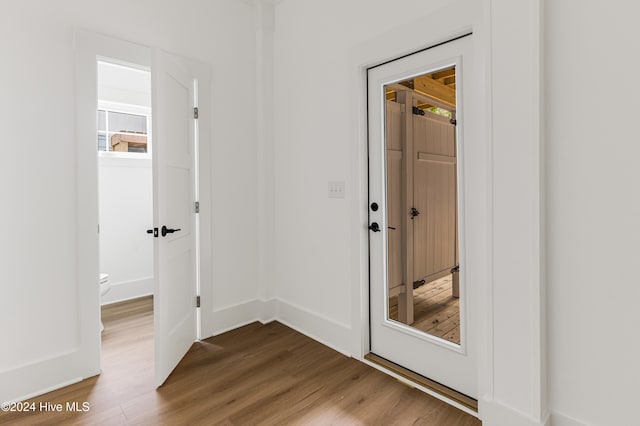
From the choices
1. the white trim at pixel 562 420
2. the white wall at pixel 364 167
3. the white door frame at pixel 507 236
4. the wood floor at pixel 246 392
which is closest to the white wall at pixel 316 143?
the white wall at pixel 364 167

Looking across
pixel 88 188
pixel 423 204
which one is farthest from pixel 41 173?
pixel 423 204

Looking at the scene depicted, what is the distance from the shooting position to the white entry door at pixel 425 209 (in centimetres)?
186

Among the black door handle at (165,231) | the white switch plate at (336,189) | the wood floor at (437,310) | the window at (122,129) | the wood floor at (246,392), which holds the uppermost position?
the window at (122,129)

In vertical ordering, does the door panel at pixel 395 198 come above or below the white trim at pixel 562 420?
above

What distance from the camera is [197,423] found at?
5.68ft

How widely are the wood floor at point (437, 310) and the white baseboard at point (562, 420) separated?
54cm

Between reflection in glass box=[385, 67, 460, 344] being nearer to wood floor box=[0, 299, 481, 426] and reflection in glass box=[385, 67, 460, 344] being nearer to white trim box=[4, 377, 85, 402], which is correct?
wood floor box=[0, 299, 481, 426]

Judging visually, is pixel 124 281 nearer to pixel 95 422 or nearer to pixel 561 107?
pixel 95 422

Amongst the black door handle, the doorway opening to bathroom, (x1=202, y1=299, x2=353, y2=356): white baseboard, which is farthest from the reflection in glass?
the doorway opening to bathroom

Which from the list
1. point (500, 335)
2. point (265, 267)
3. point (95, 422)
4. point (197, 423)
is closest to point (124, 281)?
point (265, 267)

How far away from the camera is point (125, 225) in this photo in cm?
373

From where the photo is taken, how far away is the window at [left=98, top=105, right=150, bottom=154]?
369 cm

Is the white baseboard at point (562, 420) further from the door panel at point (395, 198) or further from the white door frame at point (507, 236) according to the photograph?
the door panel at point (395, 198)

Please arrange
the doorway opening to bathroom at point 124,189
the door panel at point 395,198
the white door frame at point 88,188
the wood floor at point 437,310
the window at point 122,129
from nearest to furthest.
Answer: the wood floor at point 437,310 < the white door frame at point 88,188 < the door panel at point 395,198 < the doorway opening to bathroom at point 124,189 < the window at point 122,129
